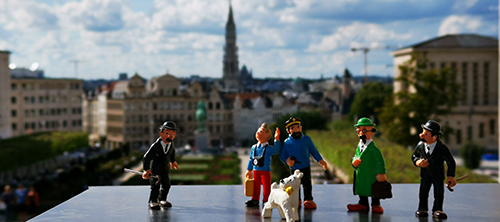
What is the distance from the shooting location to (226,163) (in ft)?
203

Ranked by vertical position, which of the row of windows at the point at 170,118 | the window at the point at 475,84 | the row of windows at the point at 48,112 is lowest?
the row of windows at the point at 170,118

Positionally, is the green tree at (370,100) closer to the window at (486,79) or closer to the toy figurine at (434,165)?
the window at (486,79)

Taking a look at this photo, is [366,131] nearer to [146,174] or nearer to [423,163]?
[423,163]

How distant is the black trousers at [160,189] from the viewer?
8984 mm

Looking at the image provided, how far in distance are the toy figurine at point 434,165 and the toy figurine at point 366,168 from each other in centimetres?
54

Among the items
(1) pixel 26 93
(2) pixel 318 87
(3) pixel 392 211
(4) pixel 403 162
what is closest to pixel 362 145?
(3) pixel 392 211

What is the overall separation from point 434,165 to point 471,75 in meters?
85.5

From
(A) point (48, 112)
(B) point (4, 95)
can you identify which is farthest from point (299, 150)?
(A) point (48, 112)

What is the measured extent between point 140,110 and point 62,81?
1532 cm

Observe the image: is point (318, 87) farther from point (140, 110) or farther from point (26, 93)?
point (26, 93)

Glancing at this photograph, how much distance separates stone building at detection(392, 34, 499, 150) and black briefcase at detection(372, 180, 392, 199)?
258 ft

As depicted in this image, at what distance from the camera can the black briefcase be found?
8.64m

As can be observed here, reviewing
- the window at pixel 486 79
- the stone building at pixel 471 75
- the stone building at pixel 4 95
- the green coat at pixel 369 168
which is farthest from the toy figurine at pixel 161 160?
the stone building at pixel 4 95

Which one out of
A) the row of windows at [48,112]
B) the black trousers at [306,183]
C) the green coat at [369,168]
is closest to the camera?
the green coat at [369,168]
